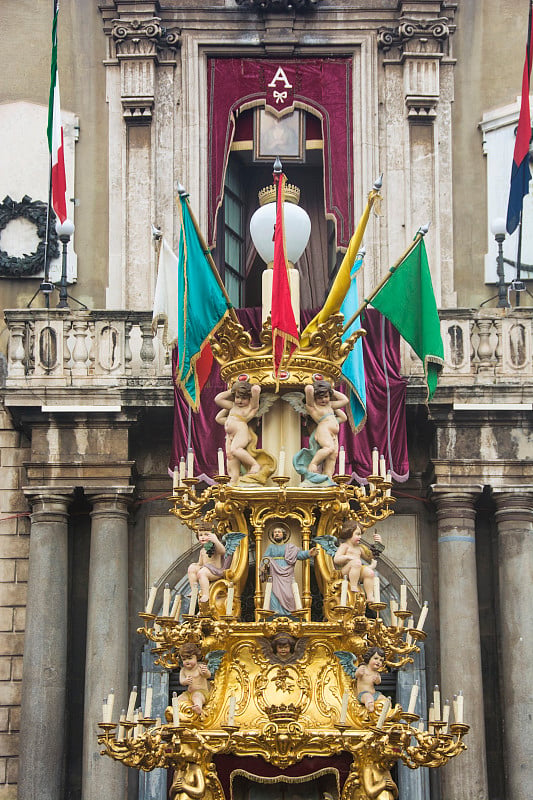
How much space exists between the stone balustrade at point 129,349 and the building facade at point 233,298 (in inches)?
1.4

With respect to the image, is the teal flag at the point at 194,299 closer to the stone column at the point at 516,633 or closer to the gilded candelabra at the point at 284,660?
the gilded candelabra at the point at 284,660

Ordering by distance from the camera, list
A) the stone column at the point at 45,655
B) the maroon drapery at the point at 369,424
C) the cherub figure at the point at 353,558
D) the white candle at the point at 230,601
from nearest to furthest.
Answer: the white candle at the point at 230,601 < the cherub figure at the point at 353,558 < the stone column at the point at 45,655 < the maroon drapery at the point at 369,424

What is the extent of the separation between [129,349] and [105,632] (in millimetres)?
4499

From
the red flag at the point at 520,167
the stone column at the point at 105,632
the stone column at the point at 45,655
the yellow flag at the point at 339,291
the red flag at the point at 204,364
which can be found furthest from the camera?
the red flag at the point at 520,167

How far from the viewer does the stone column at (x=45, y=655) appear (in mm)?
28328

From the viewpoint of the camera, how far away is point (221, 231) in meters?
32.4

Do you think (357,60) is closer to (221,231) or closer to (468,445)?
(221,231)

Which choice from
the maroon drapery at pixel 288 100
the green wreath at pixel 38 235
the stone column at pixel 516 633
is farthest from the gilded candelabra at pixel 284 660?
the green wreath at pixel 38 235

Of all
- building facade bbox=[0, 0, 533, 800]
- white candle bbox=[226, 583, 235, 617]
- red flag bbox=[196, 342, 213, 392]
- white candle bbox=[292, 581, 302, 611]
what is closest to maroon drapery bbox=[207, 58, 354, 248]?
building facade bbox=[0, 0, 533, 800]

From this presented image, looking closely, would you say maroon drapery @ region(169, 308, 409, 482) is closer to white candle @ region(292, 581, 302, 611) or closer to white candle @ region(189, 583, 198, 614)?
white candle @ region(189, 583, 198, 614)

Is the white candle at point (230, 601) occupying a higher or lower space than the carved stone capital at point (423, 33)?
lower

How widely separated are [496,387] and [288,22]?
25.2 feet

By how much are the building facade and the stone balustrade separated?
0.04 metres

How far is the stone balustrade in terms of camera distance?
29.8 metres
